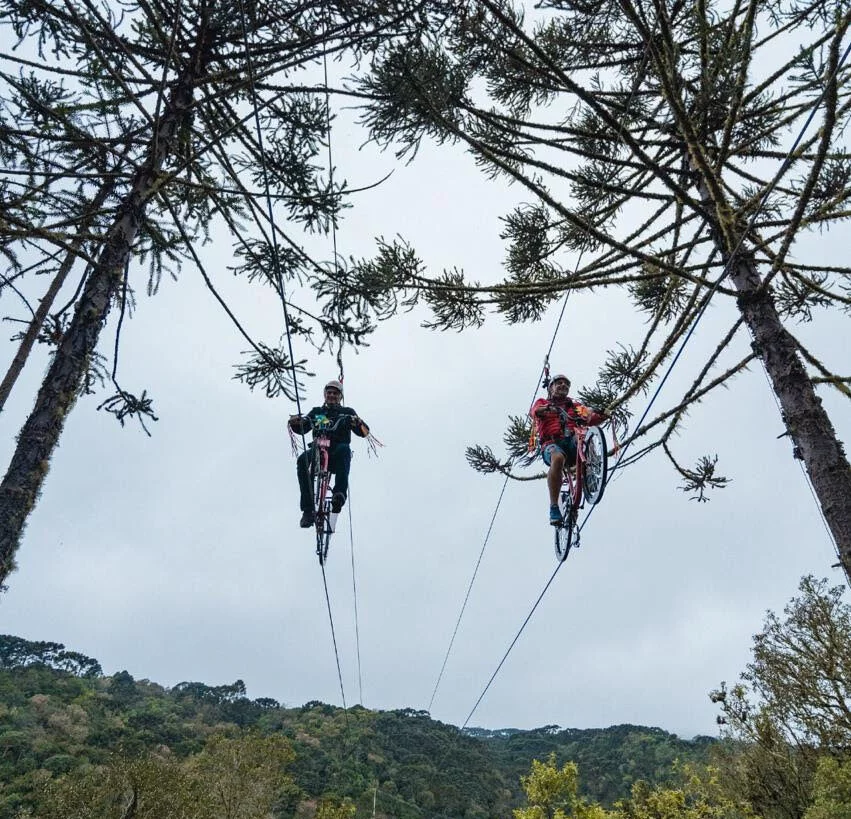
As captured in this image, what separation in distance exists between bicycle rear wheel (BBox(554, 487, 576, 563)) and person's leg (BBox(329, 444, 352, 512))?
7.46ft

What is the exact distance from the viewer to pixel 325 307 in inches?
223

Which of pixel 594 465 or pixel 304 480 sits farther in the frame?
pixel 304 480

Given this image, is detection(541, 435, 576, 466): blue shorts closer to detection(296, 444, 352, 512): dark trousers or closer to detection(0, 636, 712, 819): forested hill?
detection(296, 444, 352, 512): dark trousers

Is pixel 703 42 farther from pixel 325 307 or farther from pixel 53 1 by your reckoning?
pixel 53 1

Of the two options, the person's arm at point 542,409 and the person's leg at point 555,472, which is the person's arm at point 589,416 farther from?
the person's leg at point 555,472

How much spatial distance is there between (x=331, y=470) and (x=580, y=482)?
2.64 m

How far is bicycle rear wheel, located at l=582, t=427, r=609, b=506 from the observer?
5434 millimetres

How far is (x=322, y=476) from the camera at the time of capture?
6.55 metres

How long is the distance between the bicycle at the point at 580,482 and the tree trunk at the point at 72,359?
13.7 feet

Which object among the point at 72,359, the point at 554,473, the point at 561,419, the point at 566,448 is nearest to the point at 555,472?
the point at 554,473

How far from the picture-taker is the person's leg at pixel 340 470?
21.6 feet

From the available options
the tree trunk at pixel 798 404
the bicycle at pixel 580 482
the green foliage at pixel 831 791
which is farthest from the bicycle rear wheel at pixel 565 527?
the green foliage at pixel 831 791

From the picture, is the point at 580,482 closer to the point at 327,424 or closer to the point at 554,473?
the point at 554,473

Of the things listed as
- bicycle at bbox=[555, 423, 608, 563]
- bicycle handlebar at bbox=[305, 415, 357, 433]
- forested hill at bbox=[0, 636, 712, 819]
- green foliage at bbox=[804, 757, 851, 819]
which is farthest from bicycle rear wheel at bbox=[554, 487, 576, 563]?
forested hill at bbox=[0, 636, 712, 819]
